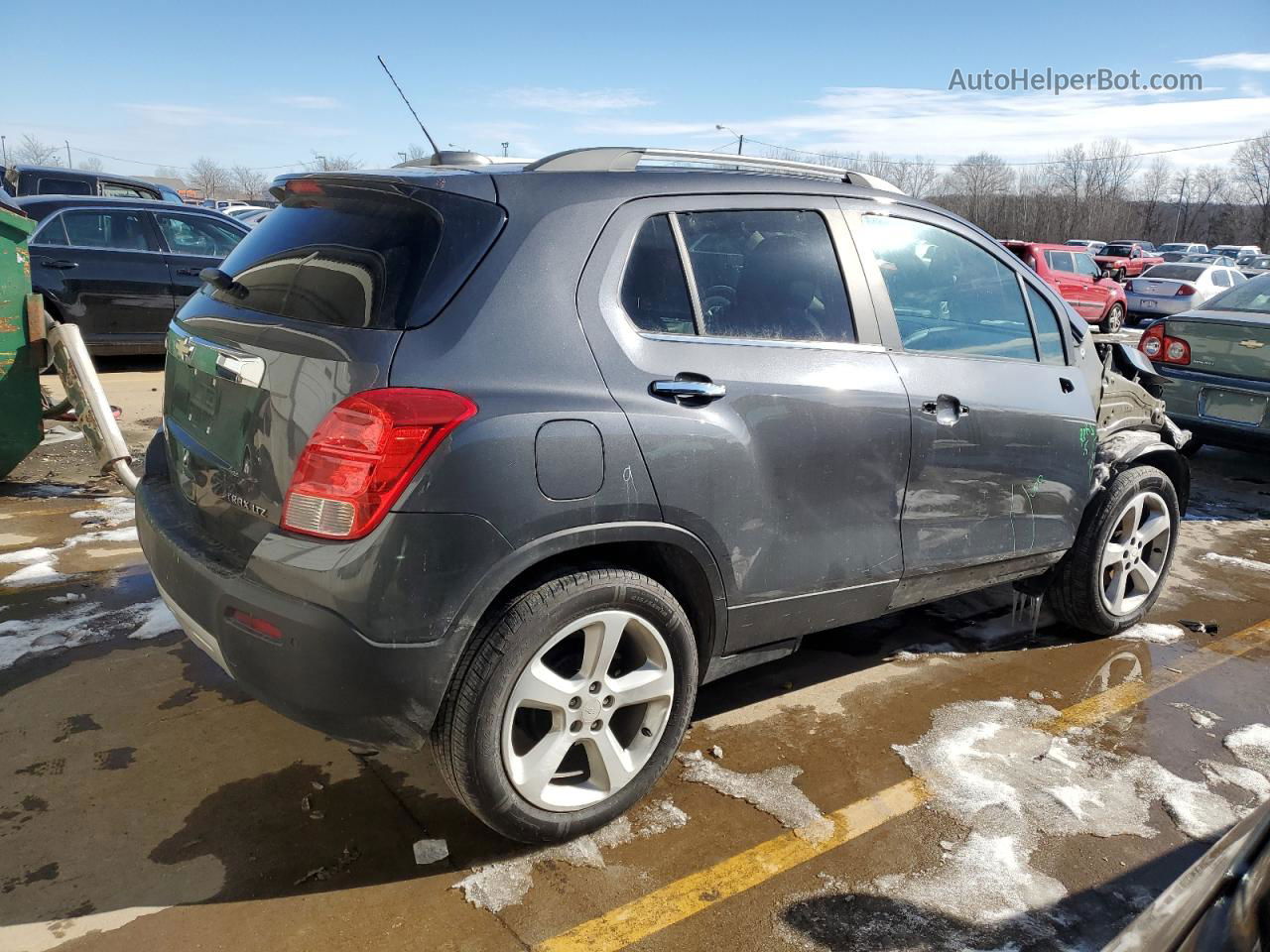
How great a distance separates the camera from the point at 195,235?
9.80 m

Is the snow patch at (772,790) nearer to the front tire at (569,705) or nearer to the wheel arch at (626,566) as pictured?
the front tire at (569,705)

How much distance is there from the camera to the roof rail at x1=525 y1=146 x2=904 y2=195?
109 inches

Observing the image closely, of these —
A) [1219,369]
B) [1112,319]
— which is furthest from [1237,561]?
[1112,319]

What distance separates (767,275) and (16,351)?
13.9ft

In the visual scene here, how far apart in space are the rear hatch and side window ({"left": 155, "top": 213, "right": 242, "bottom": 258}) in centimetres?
745

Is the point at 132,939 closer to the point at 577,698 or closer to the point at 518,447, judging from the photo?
the point at 577,698

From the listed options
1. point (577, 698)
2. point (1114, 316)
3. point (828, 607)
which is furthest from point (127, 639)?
point (1114, 316)

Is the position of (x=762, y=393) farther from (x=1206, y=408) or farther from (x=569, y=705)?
(x=1206, y=408)

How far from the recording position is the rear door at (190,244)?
948 cm

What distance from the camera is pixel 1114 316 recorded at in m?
20.9

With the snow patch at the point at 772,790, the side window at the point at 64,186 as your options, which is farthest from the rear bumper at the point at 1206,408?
the side window at the point at 64,186

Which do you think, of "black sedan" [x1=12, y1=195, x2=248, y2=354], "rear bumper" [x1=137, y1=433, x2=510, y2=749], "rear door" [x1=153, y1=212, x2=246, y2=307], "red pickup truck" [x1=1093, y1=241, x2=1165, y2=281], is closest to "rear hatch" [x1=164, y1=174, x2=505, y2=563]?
"rear bumper" [x1=137, y1=433, x2=510, y2=749]

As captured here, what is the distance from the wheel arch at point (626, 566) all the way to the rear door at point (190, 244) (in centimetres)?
801

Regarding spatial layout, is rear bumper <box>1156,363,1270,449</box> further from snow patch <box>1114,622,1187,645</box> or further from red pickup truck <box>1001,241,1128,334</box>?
red pickup truck <box>1001,241,1128,334</box>
